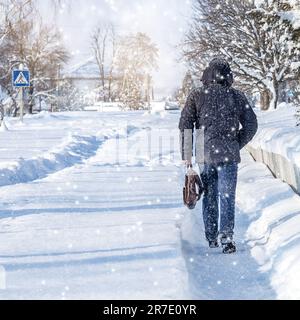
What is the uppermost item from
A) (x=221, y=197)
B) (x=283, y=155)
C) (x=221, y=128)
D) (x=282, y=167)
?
(x=221, y=128)

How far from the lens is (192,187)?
20.3ft

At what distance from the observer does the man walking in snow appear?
226 inches

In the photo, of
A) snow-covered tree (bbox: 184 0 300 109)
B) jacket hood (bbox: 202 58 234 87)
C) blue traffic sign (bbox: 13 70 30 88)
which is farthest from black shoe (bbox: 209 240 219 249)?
snow-covered tree (bbox: 184 0 300 109)

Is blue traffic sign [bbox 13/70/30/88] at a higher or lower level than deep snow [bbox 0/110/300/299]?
higher

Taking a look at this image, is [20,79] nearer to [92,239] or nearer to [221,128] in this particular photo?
[92,239]

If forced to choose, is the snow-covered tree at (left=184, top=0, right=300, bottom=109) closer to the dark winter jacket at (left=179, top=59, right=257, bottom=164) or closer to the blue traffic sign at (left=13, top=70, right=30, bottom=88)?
the blue traffic sign at (left=13, top=70, right=30, bottom=88)

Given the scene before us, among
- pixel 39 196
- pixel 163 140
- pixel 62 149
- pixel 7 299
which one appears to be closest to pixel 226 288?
pixel 7 299

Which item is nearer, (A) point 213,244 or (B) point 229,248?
(B) point 229,248

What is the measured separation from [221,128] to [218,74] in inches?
20.0

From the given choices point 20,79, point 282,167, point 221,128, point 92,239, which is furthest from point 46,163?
point 20,79

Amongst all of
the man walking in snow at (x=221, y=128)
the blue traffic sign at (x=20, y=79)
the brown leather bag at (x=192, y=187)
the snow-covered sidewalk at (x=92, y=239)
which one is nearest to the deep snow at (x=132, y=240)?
the snow-covered sidewalk at (x=92, y=239)

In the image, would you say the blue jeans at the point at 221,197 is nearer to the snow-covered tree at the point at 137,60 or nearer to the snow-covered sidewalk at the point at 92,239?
the snow-covered sidewalk at the point at 92,239

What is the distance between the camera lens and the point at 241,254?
5.96 m

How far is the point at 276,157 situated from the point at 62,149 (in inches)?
288
